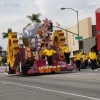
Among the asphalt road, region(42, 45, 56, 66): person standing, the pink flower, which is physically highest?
the pink flower

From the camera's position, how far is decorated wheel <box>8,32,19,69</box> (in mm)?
22562

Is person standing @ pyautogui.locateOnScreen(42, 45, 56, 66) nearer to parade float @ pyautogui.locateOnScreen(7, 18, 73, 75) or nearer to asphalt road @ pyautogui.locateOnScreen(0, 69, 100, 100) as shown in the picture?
parade float @ pyautogui.locateOnScreen(7, 18, 73, 75)

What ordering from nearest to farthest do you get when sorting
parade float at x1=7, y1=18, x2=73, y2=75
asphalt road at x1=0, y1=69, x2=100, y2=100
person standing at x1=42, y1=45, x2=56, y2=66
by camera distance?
asphalt road at x1=0, y1=69, x2=100, y2=100, parade float at x1=7, y1=18, x2=73, y2=75, person standing at x1=42, y1=45, x2=56, y2=66

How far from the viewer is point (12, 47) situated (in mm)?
22922

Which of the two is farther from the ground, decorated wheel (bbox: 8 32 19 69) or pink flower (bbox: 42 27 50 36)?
pink flower (bbox: 42 27 50 36)

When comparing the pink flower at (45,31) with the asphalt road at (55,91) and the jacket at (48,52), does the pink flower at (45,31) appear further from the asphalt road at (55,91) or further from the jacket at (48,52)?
the asphalt road at (55,91)

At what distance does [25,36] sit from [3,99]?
14769 millimetres

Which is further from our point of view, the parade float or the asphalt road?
the parade float

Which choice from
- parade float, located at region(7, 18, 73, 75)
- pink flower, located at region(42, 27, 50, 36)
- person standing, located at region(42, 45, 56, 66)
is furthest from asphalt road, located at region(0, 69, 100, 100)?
pink flower, located at region(42, 27, 50, 36)

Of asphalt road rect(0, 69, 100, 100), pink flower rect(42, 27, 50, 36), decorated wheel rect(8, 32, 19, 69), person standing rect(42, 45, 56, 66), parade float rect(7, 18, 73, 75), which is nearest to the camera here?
asphalt road rect(0, 69, 100, 100)

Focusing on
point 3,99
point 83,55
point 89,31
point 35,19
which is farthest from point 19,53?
point 35,19

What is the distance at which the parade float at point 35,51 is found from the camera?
22.0 m

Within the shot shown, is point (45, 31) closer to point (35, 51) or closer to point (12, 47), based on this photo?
point (35, 51)

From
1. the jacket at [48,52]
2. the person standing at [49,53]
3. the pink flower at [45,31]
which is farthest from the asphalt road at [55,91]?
the pink flower at [45,31]
